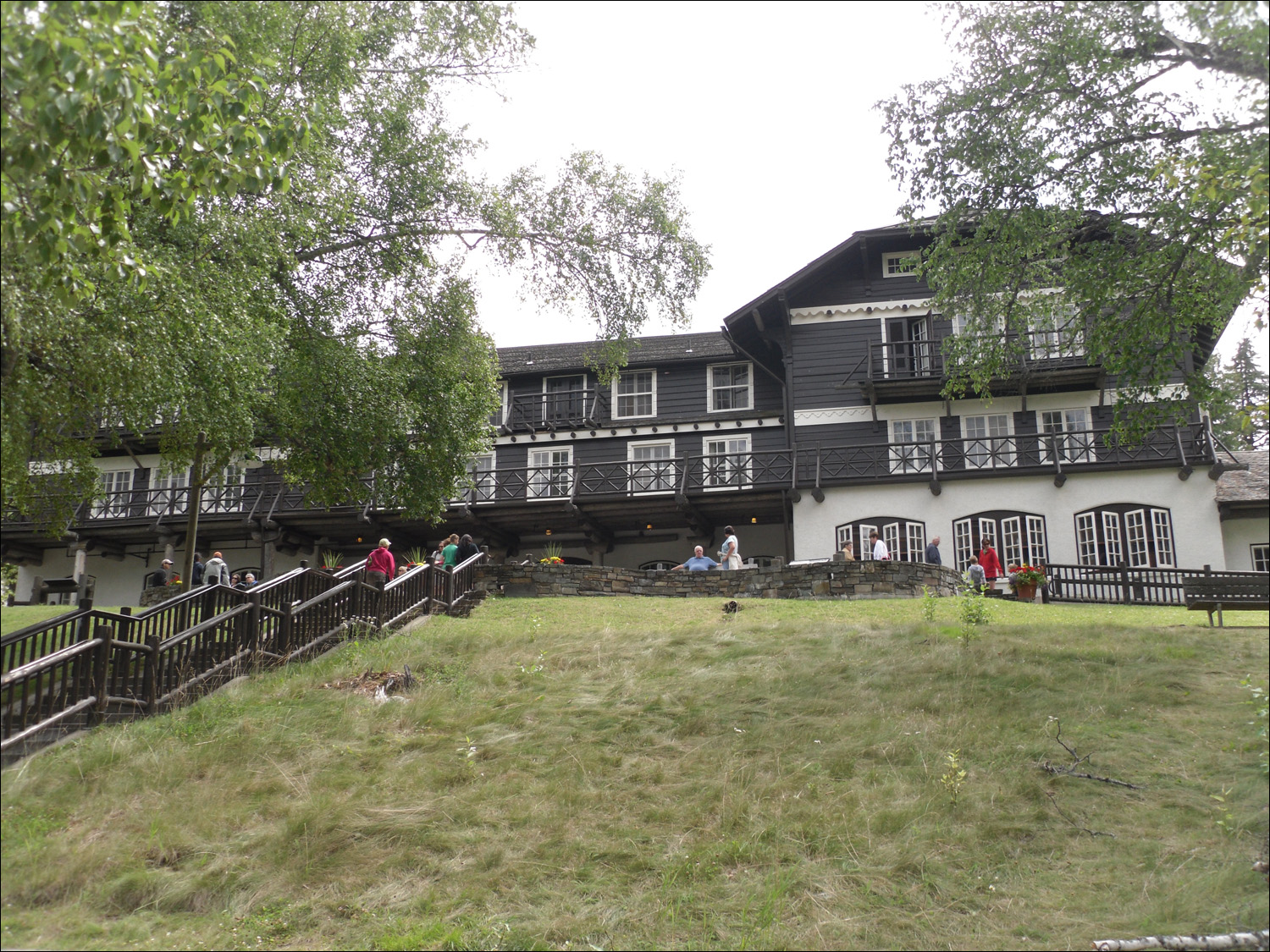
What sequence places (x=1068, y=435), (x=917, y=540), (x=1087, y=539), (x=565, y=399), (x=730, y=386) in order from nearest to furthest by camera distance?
(x=1087, y=539) → (x=1068, y=435) → (x=917, y=540) → (x=730, y=386) → (x=565, y=399)

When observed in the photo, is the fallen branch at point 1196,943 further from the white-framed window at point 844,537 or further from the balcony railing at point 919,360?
the balcony railing at point 919,360

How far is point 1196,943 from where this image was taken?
685 centimetres

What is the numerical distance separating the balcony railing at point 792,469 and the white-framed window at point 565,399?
2.18 meters

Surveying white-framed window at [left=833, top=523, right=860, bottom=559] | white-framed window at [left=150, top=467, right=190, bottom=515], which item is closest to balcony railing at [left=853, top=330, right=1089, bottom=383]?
white-framed window at [left=833, top=523, right=860, bottom=559]

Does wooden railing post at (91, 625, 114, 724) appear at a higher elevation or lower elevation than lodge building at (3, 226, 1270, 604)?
lower

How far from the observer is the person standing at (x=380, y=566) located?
1556cm

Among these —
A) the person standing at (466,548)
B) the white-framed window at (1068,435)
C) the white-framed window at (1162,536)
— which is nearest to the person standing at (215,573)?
the person standing at (466,548)

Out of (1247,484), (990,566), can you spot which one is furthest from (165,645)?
(1247,484)

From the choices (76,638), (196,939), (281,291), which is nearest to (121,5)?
(196,939)

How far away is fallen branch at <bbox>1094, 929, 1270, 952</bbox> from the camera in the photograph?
683 cm

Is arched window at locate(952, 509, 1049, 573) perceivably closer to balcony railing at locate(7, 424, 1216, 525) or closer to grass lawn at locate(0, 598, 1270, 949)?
balcony railing at locate(7, 424, 1216, 525)

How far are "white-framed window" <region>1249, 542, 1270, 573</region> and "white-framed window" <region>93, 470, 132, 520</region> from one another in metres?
29.3

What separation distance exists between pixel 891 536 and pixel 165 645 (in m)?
19.7

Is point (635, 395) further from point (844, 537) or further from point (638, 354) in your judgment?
point (844, 537)
